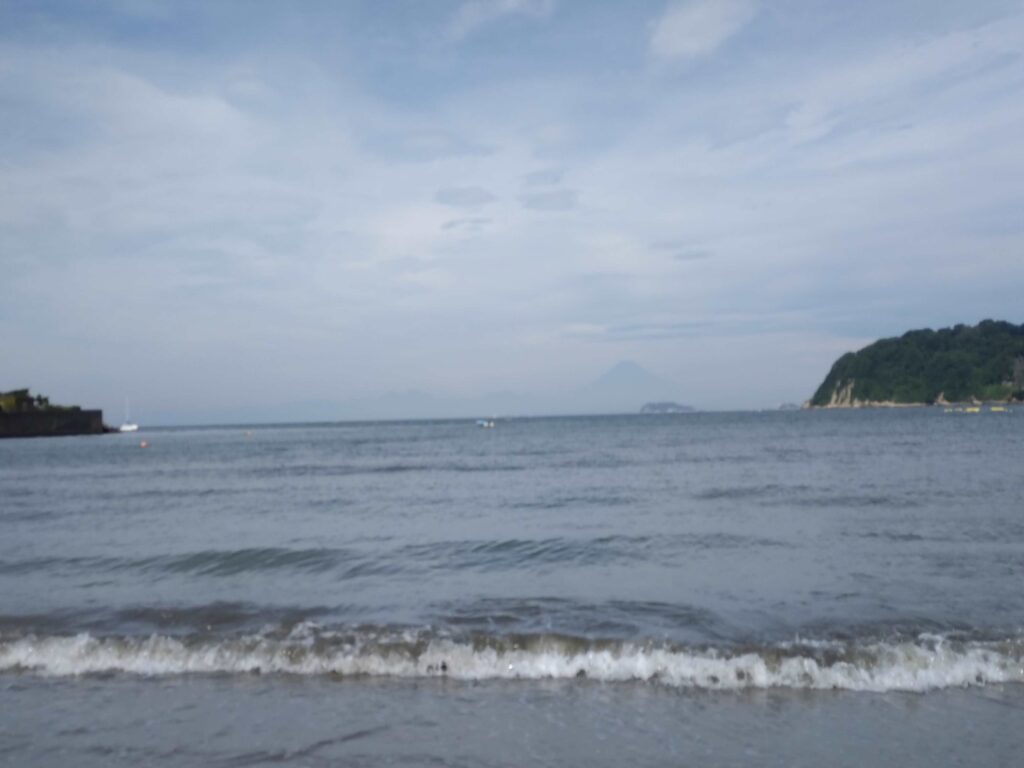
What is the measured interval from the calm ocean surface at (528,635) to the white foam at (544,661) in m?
0.04

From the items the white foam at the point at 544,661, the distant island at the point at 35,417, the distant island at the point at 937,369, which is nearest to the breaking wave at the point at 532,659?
the white foam at the point at 544,661

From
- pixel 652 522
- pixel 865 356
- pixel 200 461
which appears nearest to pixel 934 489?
pixel 652 522

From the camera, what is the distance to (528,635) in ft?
32.5

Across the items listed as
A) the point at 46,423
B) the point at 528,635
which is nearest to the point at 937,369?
the point at 46,423

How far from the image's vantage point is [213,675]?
9.12 meters

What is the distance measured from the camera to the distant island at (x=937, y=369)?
552 ft

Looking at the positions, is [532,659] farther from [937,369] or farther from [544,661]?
[937,369]

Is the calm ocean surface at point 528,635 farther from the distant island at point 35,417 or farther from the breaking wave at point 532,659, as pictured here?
the distant island at point 35,417

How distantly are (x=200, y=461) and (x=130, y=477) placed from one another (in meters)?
15.1

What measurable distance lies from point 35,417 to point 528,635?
413 feet

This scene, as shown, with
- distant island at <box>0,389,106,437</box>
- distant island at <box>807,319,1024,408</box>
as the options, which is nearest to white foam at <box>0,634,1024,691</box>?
distant island at <box>0,389,106,437</box>

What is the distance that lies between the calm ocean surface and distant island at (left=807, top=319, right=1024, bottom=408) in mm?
165503

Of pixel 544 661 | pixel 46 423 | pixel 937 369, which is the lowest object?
pixel 544 661

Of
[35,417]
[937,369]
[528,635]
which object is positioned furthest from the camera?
[937,369]
